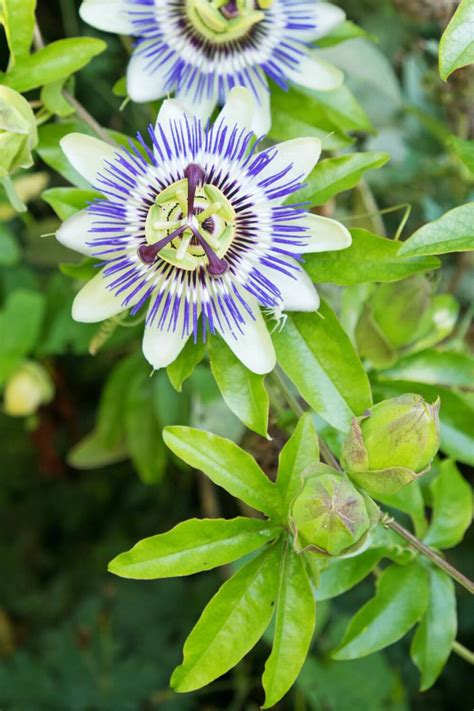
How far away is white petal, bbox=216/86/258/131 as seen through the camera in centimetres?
97

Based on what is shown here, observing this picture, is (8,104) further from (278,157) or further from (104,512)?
(104,512)

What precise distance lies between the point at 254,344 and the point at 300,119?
14.2 inches

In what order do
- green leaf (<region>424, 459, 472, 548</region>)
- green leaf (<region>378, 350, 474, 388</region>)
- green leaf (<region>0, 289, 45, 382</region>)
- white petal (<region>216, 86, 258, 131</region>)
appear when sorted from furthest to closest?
green leaf (<region>0, 289, 45, 382</region>), green leaf (<region>378, 350, 474, 388</region>), green leaf (<region>424, 459, 472, 548</region>), white petal (<region>216, 86, 258, 131</region>)

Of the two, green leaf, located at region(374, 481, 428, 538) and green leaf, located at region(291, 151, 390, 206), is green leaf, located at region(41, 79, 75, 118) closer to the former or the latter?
green leaf, located at region(291, 151, 390, 206)

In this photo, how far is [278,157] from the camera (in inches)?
38.6

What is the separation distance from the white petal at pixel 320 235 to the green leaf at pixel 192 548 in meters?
0.32

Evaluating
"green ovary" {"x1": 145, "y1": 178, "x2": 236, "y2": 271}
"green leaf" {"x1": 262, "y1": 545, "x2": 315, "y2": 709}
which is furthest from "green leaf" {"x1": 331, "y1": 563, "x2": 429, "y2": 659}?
"green ovary" {"x1": 145, "y1": 178, "x2": 236, "y2": 271}

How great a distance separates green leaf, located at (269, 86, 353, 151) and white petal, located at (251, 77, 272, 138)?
0.10 feet

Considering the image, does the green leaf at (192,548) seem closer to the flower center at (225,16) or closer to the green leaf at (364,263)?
the green leaf at (364,263)

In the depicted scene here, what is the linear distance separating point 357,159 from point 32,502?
1.41 m

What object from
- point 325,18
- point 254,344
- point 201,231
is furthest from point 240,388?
point 325,18

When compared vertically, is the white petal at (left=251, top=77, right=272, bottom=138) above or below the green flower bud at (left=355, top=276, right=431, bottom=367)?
above

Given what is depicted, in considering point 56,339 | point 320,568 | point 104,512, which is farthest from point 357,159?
point 104,512

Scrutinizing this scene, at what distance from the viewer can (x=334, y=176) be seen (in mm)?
1029
